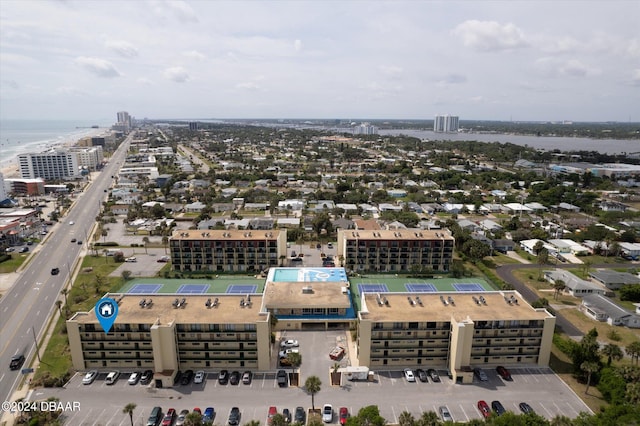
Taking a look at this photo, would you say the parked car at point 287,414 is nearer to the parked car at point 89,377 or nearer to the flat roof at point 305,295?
the flat roof at point 305,295

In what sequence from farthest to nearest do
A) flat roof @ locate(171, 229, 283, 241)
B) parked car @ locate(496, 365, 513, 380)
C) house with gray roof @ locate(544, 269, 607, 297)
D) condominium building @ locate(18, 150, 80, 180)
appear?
1. condominium building @ locate(18, 150, 80, 180)
2. flat roof @ locate(171, 229, 283, 241)
3. house with gray roof @ locate(544, 269, 607, 297)
4. parked car @ locate(496, 365, 513, 380)

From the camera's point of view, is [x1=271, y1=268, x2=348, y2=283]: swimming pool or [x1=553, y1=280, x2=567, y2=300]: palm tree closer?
[x1=553, y1=280, x2=567, y2=300]: palm tree

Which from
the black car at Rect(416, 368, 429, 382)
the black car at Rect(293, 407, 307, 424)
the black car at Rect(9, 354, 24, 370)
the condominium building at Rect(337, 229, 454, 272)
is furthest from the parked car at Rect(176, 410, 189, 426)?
the condominium building at Rect(337, 229, 454, 272)

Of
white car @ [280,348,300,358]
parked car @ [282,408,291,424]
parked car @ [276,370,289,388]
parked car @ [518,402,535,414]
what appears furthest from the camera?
white car @ [280,348,300,358]

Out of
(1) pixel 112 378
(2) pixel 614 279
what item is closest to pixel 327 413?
(1) pixel 112 378

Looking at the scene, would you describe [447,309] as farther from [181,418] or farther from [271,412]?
[181,418]

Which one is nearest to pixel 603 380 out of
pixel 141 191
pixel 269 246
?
pixel 269 246

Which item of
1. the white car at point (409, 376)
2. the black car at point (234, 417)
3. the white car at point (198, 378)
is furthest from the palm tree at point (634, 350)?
the white car at point (198, 378)

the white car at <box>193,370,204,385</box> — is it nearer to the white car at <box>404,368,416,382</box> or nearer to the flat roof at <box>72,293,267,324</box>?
the flat roof at <box>72,293,267,324</box>
